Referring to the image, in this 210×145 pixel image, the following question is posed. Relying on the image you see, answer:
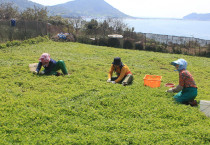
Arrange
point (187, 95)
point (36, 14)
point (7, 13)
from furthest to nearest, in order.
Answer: point (36, 14) → point (7, 13) → point (187, 95)

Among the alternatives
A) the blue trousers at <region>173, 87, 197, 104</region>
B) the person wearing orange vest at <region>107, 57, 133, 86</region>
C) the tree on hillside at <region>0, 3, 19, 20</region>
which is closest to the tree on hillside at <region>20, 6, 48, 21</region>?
the tree on hillside at <region>0, 3, 19, 20</region>

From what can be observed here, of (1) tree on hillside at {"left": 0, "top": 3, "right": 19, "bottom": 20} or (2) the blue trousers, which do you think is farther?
(1) tree on hillside at {"left": 0, "top": 3, "right": 19, "bottom": 20}

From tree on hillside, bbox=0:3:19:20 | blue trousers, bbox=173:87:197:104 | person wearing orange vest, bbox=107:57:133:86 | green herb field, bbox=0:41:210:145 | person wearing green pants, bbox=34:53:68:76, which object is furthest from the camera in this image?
tree on hillside, bbox=0:3:19:20

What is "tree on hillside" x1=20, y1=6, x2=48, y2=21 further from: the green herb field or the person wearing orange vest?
the person wearing orange vest

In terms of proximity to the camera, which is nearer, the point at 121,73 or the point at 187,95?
the point at 187,95

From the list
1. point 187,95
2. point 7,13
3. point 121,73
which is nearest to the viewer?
point 187,95

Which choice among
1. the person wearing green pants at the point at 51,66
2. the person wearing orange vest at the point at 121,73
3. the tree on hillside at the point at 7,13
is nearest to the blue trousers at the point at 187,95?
the person wearing orange vest at the point at 121,73

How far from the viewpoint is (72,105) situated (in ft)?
17.3

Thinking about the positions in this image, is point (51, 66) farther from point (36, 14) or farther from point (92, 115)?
point (36, 14)

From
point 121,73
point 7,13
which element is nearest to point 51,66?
point 121,73

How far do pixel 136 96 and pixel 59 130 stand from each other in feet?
8.66

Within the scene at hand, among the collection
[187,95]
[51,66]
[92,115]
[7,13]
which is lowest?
[92,115]

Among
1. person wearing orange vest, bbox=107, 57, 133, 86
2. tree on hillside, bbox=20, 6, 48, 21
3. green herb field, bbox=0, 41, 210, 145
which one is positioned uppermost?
tree on hillside, bbox=20, 6, 48, 21

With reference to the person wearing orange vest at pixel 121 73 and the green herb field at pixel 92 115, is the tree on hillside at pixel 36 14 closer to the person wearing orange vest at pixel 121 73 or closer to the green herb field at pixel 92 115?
the green herb field at pixel 92 115
